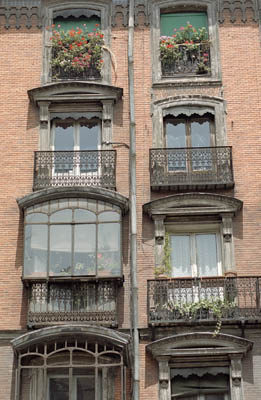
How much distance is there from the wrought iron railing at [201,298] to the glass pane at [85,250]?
1.51m

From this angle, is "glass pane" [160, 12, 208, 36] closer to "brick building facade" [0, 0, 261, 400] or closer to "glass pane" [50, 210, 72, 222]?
"brick building facade" [0, 0, 261, 400]

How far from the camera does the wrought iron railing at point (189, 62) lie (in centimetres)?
2269

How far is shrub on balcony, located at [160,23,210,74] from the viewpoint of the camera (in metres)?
22.7

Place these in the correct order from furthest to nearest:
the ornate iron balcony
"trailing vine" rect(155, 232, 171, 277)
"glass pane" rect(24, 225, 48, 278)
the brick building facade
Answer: the ornate iron balcony < "trailing vine" rect(155, 232, 171, 277) < "glass pane" rect(24, 225, 48, 278) < the brick building facade

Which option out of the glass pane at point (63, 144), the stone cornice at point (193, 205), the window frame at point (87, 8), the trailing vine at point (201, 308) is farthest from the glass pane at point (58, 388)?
the window frame at point (87, 8)

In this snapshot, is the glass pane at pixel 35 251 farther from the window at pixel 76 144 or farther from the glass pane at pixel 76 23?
the glass pane at pixel 76 23

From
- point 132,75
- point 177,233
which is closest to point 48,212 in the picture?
point 177,233

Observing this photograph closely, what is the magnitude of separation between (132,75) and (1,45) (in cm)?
390

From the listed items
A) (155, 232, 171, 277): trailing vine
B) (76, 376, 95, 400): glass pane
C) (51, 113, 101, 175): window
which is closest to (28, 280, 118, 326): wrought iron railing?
(155, 232, 171, 277): trailing vine

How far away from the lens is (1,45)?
75.7 ft

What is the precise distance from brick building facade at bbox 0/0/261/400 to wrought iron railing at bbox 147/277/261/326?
0.10ft

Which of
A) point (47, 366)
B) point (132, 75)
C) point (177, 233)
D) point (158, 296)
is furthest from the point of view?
point (132, 75)

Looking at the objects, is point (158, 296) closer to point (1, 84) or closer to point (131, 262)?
point (131, 262)

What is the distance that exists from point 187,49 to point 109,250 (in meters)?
6.48
